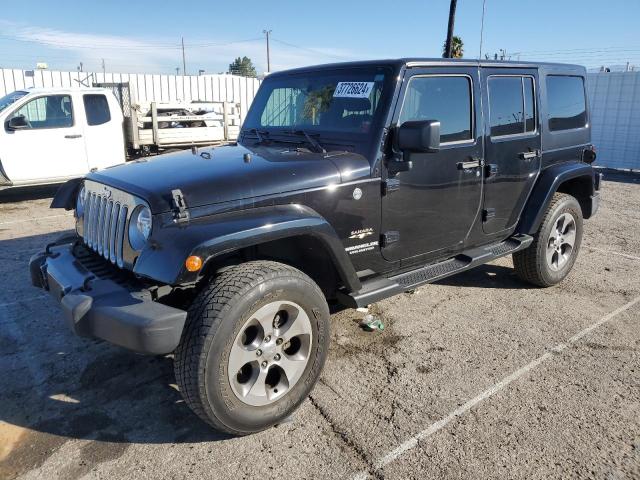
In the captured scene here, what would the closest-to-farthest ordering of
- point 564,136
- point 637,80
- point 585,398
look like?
point 585,398 → point 564,136 → point 637,80

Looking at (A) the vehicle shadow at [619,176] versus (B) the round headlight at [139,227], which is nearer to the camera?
(B) the round headlight at [139,227]

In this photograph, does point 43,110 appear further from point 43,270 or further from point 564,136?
point 564,136

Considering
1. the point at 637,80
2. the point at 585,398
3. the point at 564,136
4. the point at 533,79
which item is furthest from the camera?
the point at 637,80

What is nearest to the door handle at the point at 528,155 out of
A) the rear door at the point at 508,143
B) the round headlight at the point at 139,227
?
the rear door at the point at 508,143

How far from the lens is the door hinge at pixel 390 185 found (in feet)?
11.2

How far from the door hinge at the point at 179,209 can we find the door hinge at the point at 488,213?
8.46 ft

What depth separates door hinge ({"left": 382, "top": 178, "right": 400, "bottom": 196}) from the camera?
341cm

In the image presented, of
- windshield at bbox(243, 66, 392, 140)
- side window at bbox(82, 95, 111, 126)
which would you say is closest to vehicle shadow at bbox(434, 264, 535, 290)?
windshield at bbox(243, 66, 392, 140)

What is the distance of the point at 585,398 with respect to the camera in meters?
3.15

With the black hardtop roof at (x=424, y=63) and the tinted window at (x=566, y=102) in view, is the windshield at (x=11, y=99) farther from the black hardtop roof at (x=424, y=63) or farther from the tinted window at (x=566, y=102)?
the tinted window at (x=566, y=102)

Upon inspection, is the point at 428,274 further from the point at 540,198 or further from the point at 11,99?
the point at 11,99

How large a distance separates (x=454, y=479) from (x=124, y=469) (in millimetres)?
1637

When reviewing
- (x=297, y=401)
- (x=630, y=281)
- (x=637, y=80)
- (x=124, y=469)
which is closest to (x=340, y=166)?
(x=297, y=401)

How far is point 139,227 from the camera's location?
2.77 metres
